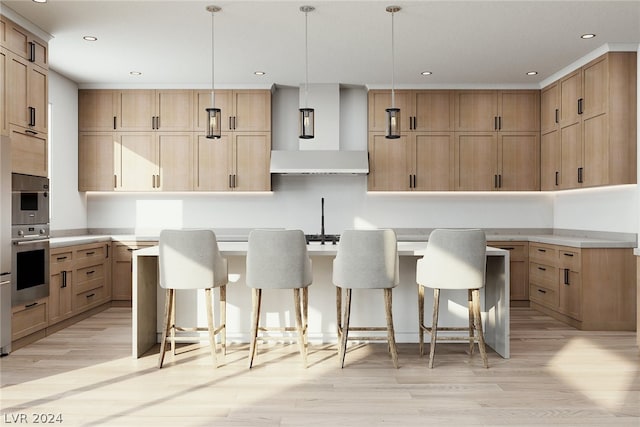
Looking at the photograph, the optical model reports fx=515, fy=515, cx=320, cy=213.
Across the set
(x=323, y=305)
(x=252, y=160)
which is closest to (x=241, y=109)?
(x=252, y=160)

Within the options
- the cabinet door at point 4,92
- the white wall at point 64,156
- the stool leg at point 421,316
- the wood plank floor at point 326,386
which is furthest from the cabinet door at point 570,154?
the white wall at point 64,156

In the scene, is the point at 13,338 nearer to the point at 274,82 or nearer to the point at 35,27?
the point at 35,27

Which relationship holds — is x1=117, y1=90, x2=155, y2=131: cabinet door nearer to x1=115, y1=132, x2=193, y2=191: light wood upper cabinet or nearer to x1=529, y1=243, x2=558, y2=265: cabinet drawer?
x1=115, y1=132, x2=193, y2=191: light wood upper cabinet

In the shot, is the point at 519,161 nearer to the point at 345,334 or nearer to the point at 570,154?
the point at 570,154

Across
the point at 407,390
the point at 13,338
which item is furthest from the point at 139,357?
the point at 407,390

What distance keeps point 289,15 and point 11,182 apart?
252 cm

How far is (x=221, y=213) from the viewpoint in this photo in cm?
653

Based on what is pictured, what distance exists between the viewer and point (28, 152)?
4.25 metres

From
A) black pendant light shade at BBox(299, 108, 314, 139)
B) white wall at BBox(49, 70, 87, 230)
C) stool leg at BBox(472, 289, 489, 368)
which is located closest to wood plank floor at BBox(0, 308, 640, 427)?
stool leg at BBox(472, 289, 489, 368)

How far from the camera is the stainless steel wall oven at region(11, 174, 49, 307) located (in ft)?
13.2

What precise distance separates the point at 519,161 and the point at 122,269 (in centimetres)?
491

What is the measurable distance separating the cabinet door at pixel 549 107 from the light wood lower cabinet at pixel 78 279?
530 centimetres

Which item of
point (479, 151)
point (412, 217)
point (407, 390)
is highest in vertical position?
point (479, 151)

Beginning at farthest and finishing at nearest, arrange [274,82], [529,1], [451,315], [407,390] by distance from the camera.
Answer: [274,82] → [451,315] → [529,1] → [407,390]
